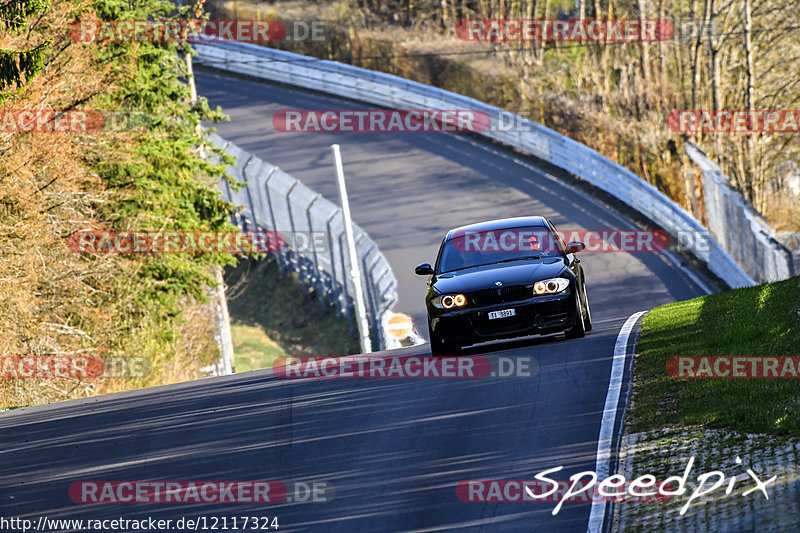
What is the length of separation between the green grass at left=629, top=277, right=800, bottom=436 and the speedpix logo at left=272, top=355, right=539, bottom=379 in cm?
150

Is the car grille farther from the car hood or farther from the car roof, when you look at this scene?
the car roof

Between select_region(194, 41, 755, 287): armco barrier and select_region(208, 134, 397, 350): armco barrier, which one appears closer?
select_region(208, 134, 397, 350): armco barrier

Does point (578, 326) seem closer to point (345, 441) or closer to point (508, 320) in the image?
point (508, 320)

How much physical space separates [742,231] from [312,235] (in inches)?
477

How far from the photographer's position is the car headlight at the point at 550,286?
14.0 meters

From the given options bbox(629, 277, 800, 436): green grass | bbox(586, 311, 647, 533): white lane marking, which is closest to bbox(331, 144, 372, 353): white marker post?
bbox(629, 277, 800, 436): green grass

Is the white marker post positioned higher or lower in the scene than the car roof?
lower

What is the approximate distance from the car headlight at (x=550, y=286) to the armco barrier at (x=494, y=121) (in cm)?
1452

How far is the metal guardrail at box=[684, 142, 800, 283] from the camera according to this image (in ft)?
82.1

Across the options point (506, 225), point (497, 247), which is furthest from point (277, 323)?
point (497, 247)

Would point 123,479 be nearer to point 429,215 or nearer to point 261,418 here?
point 261,418

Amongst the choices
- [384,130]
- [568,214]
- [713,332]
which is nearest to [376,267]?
[568,214]

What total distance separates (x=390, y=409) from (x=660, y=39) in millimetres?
32516

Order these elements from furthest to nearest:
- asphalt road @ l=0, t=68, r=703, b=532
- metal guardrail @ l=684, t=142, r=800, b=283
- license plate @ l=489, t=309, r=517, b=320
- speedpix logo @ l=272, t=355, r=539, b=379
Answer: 1. metal guardrail @ l=684, t=142, r=800, b=283
2. license plate @ l=489, t=309, r=517, b=320
3. speedpix logo @ l=272, t=355, r=539, b=379
4. asphalt road @ l=0, t=68, r=703, b=532
